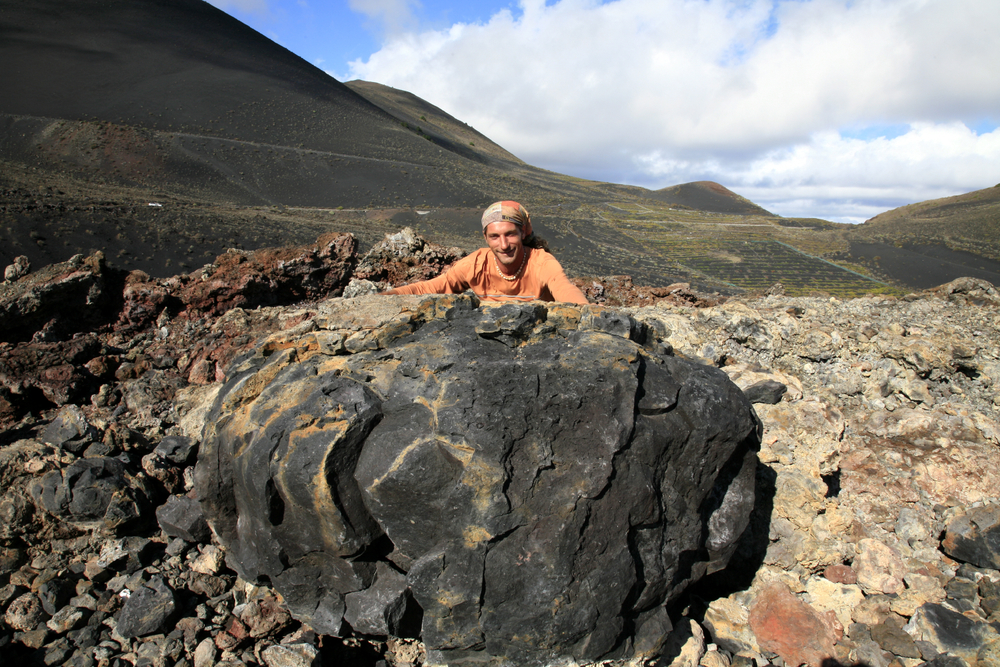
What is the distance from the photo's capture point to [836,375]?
345 cm

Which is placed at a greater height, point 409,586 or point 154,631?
point 409,586

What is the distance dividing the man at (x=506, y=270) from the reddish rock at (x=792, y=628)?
1748mm

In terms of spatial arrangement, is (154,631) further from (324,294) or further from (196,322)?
(324,294)

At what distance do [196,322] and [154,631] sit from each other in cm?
238

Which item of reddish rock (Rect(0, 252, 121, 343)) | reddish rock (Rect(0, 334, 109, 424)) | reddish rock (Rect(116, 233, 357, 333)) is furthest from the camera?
reddish rock (Rect(116, 233, 357, 333))

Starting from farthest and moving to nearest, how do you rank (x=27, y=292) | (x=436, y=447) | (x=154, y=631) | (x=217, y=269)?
(x=217, y=269)
(x=27, y=292)
(x=154, y=631)
(x=436, y=447)

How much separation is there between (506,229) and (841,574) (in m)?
2.44

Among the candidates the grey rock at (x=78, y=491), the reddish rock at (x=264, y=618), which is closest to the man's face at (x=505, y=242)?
the reddish rock at (x=264, y=618)

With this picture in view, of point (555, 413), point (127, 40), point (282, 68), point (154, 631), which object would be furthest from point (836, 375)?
point (282, 68)

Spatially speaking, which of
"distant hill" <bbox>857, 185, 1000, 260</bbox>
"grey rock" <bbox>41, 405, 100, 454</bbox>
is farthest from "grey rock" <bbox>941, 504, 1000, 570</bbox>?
"distant hill" <bbox>857, 185, 1000, 260</bbox>

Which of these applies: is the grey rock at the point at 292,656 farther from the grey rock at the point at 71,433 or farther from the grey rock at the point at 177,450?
the grey rock at the point at 71,433

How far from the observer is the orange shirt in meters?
3.24

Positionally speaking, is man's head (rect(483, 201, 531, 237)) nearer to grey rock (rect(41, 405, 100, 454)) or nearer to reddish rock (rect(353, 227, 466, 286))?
reddish rock (rect(353, 227, 466, 286))

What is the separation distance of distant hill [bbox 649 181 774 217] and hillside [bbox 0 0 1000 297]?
32 centimetres
